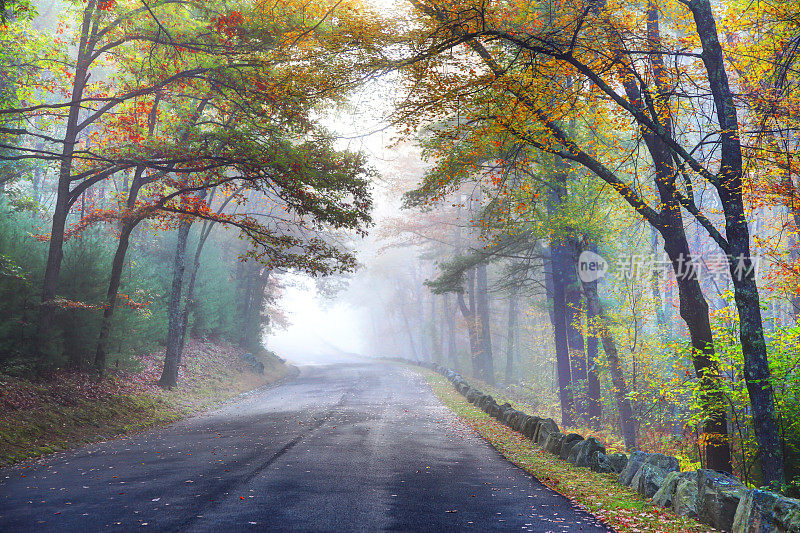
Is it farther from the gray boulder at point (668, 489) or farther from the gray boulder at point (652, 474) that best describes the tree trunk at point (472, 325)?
the gray boulder at point (668, 489)

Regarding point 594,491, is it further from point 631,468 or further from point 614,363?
point 614,363

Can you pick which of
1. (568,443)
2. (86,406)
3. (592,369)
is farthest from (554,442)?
(86,406)

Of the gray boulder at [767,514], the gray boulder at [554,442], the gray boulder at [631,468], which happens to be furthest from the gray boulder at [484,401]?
the gray boulder at [767,514]

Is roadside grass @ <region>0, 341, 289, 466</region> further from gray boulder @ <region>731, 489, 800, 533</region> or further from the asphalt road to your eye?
gray boulder @ <region>731, 489, 800, 533</region>

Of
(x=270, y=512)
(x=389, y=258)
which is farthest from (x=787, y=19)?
(x=389, y=258)

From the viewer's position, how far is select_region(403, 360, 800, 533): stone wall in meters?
4.71

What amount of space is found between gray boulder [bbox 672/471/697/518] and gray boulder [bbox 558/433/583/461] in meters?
2.92

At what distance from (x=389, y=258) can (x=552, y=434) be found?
136 ft

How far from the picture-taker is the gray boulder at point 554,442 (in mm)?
9367

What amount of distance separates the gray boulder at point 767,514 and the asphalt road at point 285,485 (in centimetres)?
126

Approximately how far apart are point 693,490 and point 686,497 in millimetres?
111

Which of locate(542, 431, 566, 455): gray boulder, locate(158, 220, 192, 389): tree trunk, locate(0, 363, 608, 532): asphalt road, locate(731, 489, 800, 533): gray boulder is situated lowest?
locate(0, 363, 608, 532): asphalt road

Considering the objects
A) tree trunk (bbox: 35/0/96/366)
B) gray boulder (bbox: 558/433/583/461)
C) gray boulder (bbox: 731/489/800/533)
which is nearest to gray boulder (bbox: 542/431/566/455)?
gray boulder (bbox: 558/433/583/461)

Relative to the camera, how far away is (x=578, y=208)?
42.7 ft
